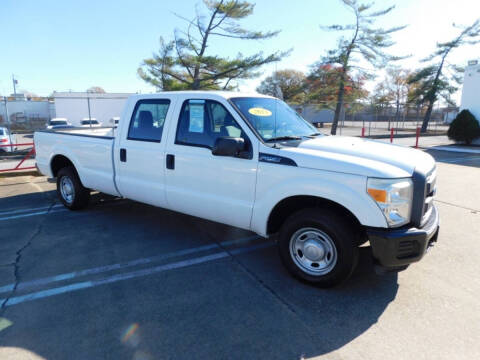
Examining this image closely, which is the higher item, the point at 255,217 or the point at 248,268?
the point at 255,217

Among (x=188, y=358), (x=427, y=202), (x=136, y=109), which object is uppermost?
(x=136, y=109)

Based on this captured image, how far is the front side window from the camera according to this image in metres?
3.98

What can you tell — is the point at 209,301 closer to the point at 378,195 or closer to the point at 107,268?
the point at 107,268

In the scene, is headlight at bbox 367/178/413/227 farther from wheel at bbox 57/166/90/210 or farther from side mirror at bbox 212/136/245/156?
wheel at bbox 57/166/90/210

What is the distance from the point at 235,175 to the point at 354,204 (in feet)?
4.37

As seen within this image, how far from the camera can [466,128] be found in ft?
65.1

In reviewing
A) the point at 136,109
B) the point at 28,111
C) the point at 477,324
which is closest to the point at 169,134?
the point at 136,109

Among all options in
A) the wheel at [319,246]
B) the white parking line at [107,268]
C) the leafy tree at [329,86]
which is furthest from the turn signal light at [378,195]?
the leafy tree at [329,86]

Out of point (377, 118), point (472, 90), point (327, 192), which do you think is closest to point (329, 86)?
point (472, 90)

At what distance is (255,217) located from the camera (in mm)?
3766

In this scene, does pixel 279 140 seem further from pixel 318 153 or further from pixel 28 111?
pixel 28 111

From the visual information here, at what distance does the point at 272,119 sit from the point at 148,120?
1806 millimetres

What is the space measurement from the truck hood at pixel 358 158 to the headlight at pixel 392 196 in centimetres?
6

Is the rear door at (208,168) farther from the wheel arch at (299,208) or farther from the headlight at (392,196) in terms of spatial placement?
the headlight at (392,196)
